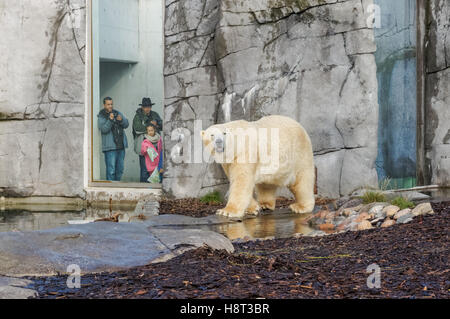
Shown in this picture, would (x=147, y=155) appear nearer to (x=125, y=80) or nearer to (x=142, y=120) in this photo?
(x=142, y=120)

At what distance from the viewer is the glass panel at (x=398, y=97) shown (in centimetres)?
943

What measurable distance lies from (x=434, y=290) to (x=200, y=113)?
7.36 metres

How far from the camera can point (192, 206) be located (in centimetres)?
870

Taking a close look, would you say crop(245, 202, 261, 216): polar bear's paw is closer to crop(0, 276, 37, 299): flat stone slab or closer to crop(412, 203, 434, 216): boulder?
A: crop(412, 203, 434, 216): boulder

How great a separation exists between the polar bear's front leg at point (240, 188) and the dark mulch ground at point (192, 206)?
1.23 metres

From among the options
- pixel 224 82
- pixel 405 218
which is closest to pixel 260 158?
pixel 405 218

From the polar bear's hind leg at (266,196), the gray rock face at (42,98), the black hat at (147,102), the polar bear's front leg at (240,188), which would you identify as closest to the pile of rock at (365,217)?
the polar bear's front leg at (240,188)

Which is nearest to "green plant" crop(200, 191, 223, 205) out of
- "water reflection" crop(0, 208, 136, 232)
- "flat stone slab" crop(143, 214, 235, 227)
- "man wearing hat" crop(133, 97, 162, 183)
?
"water reflection" crop(0, 208, 136, 232)

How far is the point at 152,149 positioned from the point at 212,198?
2352 millimetres

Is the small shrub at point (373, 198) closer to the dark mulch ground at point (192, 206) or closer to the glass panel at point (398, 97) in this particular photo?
the dark mulch ground at point (192, 206)

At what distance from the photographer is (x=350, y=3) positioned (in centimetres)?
869

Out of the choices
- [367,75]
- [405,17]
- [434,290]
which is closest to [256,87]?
[367,75]

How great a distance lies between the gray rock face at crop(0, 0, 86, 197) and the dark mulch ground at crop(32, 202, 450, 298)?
24.2 feet
